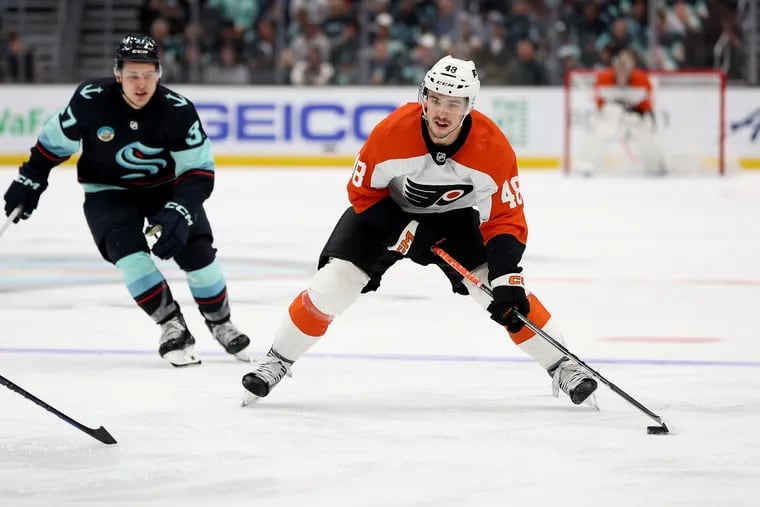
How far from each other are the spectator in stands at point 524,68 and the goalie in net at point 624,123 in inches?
25.8

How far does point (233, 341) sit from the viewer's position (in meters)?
4.23

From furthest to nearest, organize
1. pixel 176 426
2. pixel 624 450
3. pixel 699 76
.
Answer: pixel 699 76 → pixel 176 426 → pixel 624 450

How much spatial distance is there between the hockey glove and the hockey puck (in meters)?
0.76

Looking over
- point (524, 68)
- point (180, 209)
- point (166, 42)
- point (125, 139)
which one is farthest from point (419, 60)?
point (180, 209)

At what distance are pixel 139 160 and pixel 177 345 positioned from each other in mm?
568

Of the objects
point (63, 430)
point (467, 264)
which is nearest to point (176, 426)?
point (63, 430)

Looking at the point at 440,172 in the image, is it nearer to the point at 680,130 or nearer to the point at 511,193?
the point at 511,193

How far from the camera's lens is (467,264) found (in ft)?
11.7

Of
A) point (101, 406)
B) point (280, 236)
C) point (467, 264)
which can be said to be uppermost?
point (467, 264)

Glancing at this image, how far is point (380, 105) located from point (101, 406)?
9.90m

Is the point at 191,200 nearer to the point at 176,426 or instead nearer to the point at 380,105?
the point at 176,426

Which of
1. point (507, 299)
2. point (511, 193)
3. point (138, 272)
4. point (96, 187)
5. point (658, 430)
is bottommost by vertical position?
point (658, 430)

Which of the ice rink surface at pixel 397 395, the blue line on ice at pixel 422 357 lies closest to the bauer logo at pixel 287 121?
the ice rink surface at pixel 397 395

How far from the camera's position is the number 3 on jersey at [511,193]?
136 inches
